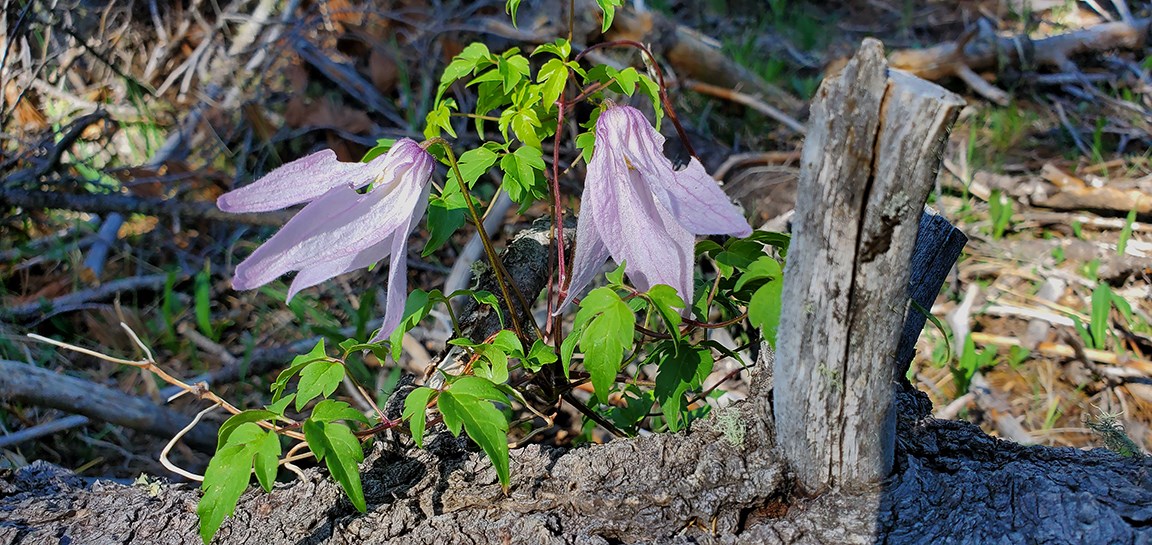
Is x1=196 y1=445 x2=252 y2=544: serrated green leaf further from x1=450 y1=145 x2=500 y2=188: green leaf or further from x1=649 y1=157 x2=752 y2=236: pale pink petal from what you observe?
x1=649 y1=157 x2=752 y2=236: pale pink petal

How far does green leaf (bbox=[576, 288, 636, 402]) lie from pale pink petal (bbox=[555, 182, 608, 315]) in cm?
10

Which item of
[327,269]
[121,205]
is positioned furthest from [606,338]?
[121,205]

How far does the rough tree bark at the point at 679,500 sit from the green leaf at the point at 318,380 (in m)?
0.24

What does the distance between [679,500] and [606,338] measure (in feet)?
1.03

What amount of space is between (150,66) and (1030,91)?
13.6 ft

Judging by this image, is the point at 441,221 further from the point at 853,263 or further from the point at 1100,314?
the point at 1100,314

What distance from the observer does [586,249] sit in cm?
131

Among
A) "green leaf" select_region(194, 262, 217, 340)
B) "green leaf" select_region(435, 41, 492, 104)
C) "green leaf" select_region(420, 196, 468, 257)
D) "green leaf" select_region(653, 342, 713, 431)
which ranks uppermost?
"green leaf" select_region(435, 41, 492, 104)

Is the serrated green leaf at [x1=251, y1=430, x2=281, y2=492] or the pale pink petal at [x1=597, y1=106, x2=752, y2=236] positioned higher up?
the pale pink petal at [x1=597, y1=106, x2=752, y2=236]

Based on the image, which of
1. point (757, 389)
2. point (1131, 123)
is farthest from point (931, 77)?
point (757, 389)

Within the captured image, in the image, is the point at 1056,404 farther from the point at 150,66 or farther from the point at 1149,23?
the point at 150,66

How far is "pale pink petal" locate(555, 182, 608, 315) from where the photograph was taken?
1.28 meters

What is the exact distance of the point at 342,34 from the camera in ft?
13.4

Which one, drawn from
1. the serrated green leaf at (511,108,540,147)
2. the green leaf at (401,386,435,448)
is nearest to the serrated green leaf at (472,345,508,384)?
the green leaf at (401,386,435,448)
